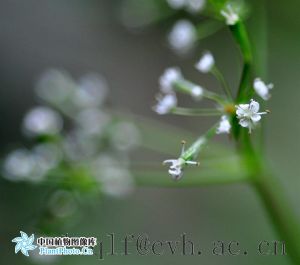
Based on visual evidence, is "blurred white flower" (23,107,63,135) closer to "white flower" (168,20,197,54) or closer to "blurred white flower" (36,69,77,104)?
"blurred white flower" (36,69,77,104)

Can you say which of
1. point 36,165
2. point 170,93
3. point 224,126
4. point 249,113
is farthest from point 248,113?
point 36,165

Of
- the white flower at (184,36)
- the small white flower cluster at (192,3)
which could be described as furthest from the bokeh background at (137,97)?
the small white flower cluster at (192,3)

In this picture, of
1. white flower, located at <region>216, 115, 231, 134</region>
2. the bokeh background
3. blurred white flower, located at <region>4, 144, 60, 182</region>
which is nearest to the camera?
white flower, located at <region>216, 115, 231, 134</region>

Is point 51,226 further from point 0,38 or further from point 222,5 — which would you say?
point 0,38

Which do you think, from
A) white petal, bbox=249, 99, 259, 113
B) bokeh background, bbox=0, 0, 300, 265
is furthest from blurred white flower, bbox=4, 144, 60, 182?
white petal, bbox=249, 99, 259, 113

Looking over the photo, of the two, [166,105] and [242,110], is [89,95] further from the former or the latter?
[242,110]

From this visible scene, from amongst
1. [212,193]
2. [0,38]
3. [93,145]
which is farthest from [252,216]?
[0,38]
